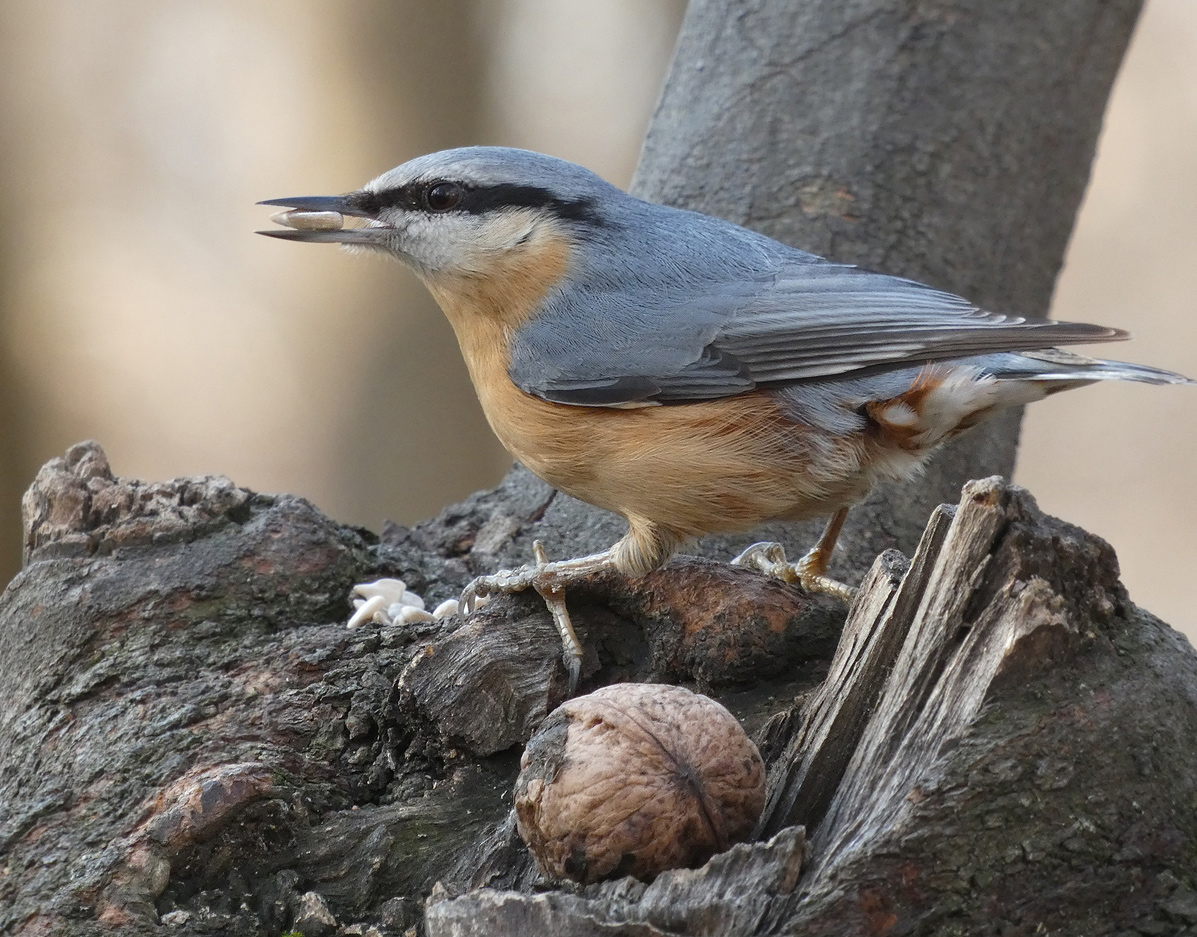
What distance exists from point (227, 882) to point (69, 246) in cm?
606

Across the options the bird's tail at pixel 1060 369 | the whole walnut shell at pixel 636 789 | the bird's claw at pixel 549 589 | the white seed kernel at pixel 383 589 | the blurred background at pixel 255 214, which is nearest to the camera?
the whole walnut shell at pixel 636 789

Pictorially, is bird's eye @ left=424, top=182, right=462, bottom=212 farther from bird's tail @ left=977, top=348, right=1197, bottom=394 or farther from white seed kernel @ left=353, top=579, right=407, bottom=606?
bird's tail @ left=977, top=348, right=1197, bottom=394

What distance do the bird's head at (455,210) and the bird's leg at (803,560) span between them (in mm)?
970

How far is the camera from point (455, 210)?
9.95ft

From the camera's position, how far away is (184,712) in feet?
7.36

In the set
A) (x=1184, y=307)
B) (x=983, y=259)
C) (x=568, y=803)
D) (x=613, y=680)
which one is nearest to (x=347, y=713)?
(x=613, y=680)

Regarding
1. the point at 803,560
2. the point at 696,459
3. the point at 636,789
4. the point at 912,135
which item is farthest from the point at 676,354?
the point at 912,135

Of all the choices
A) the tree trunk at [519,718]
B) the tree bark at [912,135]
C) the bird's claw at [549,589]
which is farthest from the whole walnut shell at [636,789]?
the tree bark at [912,135]

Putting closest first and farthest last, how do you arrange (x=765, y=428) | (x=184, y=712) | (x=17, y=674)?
1. (x=184, y=712)
2. (x=17, y=674)
3. (x=765, y=428)

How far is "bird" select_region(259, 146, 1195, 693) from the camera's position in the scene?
262 cm

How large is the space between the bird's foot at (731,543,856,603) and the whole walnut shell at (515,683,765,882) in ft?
3.17

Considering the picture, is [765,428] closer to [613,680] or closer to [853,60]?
[613,680]

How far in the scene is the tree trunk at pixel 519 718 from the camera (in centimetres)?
158

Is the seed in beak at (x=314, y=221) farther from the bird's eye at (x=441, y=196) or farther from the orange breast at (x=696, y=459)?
the orange breast at (x=696, y=459)
